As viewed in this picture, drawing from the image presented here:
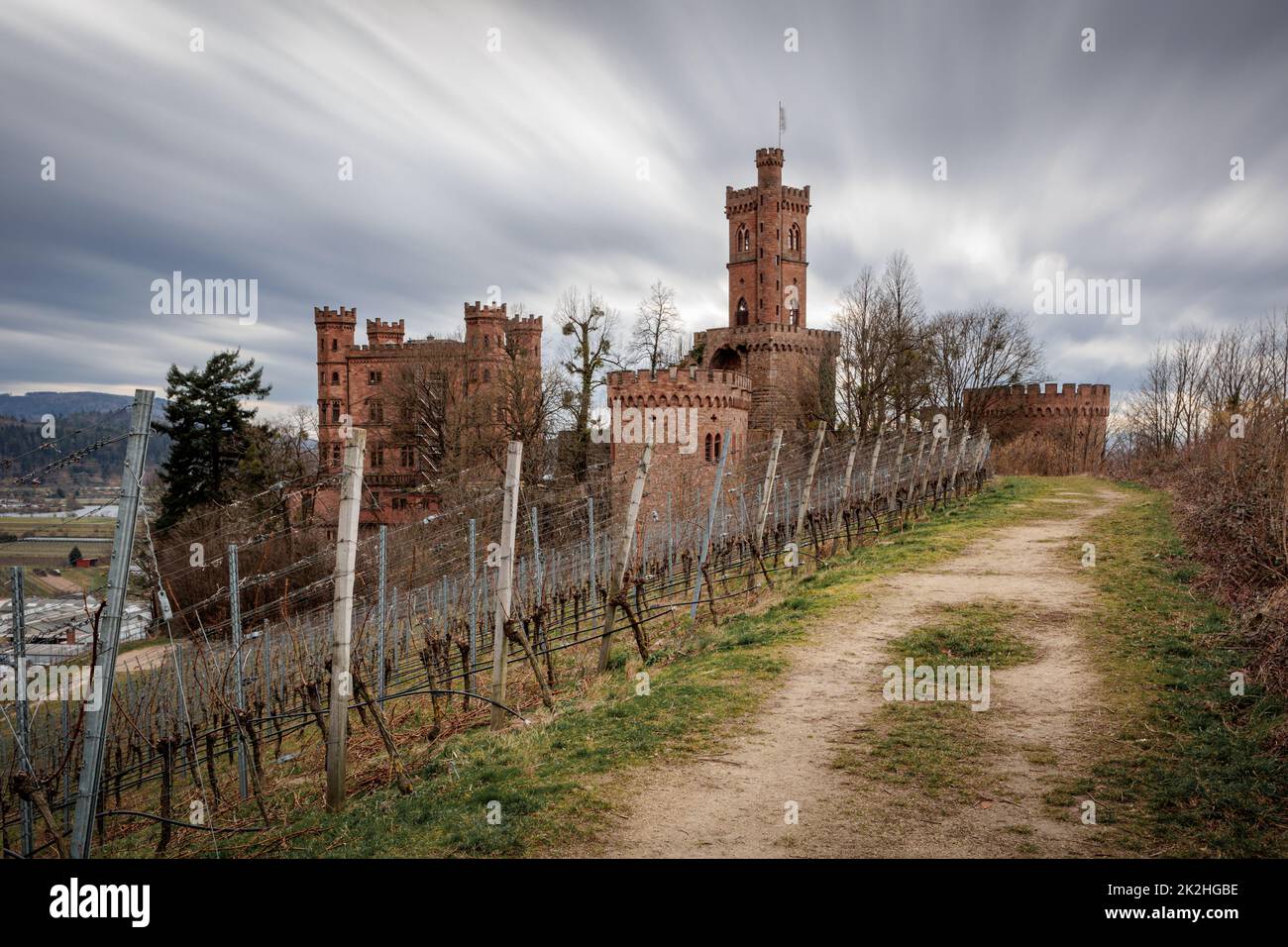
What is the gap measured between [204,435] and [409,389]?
35.6ft

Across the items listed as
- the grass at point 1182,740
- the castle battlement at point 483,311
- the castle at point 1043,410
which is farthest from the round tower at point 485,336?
the grass at point 1182,740

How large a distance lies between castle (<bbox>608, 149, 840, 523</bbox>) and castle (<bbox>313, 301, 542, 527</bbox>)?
30.7ft

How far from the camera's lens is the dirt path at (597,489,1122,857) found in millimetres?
5039

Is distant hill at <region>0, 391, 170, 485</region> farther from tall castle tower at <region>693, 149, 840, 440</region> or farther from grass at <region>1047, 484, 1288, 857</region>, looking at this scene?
tall castle tower at <region>693, 149, 840, 440</region>

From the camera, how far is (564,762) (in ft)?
21.5

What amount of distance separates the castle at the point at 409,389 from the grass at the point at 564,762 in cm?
2844

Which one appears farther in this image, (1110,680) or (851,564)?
(851,564)

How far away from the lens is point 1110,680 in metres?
7.75

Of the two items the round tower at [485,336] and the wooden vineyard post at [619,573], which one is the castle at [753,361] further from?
the wooden vineyard post at [619,573]

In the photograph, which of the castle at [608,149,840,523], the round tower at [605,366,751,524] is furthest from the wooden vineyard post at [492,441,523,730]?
the round tower at [605,366,751,524]

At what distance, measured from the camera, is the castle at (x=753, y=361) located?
109ft
